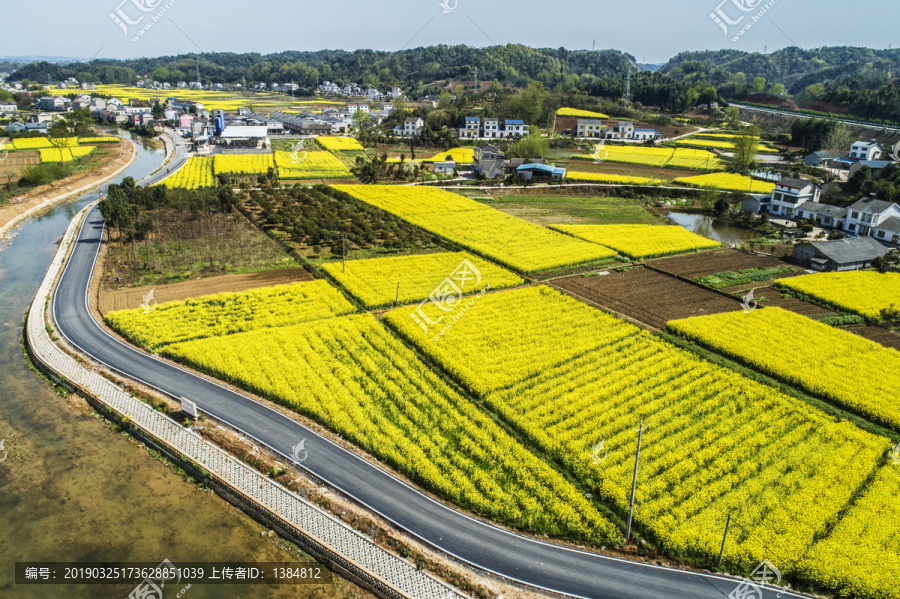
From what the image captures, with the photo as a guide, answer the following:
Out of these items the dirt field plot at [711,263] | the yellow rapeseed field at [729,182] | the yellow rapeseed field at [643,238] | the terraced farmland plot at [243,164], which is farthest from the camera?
the terraced farmland plot at [243,164]

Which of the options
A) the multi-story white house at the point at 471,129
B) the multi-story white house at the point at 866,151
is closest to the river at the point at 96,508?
the multi-story white house at the point at 471,129

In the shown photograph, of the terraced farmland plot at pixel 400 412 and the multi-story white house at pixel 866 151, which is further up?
the multi-story white house at pixel 866 151

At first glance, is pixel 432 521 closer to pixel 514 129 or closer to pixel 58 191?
pixel 58 191

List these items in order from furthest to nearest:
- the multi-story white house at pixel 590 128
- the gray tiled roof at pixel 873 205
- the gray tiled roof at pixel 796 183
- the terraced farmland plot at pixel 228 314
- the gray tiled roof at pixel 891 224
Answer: the multi-story white house at pixel 590 128
the gray tiled roof at pixel 796 183
the gray tiled roof at pixel 873 205
the gray tiled roof at pixel 891 224
the terraced farmland plot at pixel 228 314

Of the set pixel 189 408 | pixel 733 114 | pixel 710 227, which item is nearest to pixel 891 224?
pixel 710 227

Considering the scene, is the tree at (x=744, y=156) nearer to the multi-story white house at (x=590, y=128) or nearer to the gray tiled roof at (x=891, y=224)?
the multi-story white house at (x=590, y=128)

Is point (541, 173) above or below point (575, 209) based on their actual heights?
above
